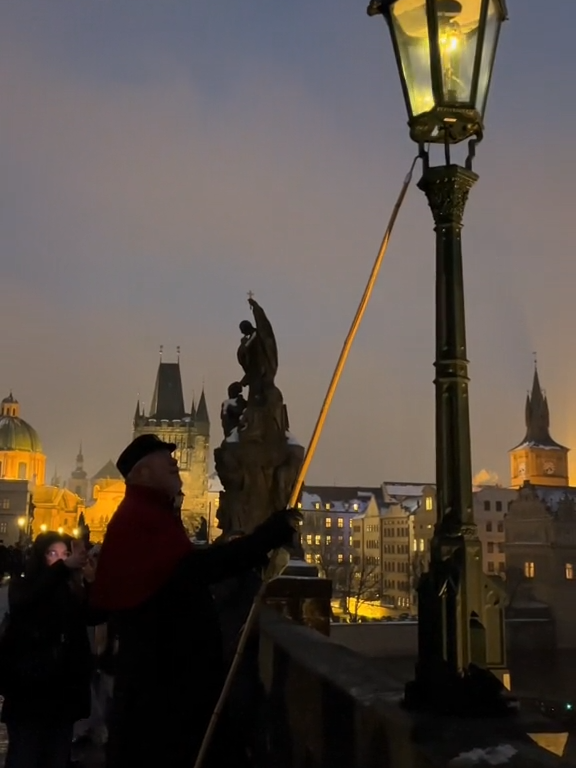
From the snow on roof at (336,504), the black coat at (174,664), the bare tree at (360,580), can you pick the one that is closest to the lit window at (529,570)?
the bare tree at (360,580)

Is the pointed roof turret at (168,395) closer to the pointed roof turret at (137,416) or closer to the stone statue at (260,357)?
the pointed roof turret at (137,416)

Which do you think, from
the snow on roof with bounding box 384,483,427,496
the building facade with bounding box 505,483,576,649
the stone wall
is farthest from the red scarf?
the snow on roof with bounding box 384,483,427,496

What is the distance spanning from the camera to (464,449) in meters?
3.73

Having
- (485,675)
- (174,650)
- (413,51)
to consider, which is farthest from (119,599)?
(413,51)

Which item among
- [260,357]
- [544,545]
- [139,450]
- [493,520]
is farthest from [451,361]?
[493,520]

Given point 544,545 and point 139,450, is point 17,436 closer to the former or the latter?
point 544,545

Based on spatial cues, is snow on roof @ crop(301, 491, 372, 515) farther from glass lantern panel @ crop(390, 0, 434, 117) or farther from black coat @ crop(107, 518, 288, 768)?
black coat @ crop(107, 518, 288, 768)

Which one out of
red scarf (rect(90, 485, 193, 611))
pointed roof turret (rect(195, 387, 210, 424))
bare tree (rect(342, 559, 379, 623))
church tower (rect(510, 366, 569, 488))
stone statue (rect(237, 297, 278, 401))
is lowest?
bare tree (rect(342, 559, 379, 623))

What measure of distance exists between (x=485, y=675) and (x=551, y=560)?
67880 millimetres

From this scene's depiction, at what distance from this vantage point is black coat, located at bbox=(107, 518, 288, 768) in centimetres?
277

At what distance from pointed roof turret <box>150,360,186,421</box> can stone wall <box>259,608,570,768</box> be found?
430 feet

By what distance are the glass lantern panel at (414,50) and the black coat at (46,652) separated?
9.99ft

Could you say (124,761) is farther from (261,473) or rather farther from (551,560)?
(551,560)

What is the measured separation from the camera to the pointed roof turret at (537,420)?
118 meters
